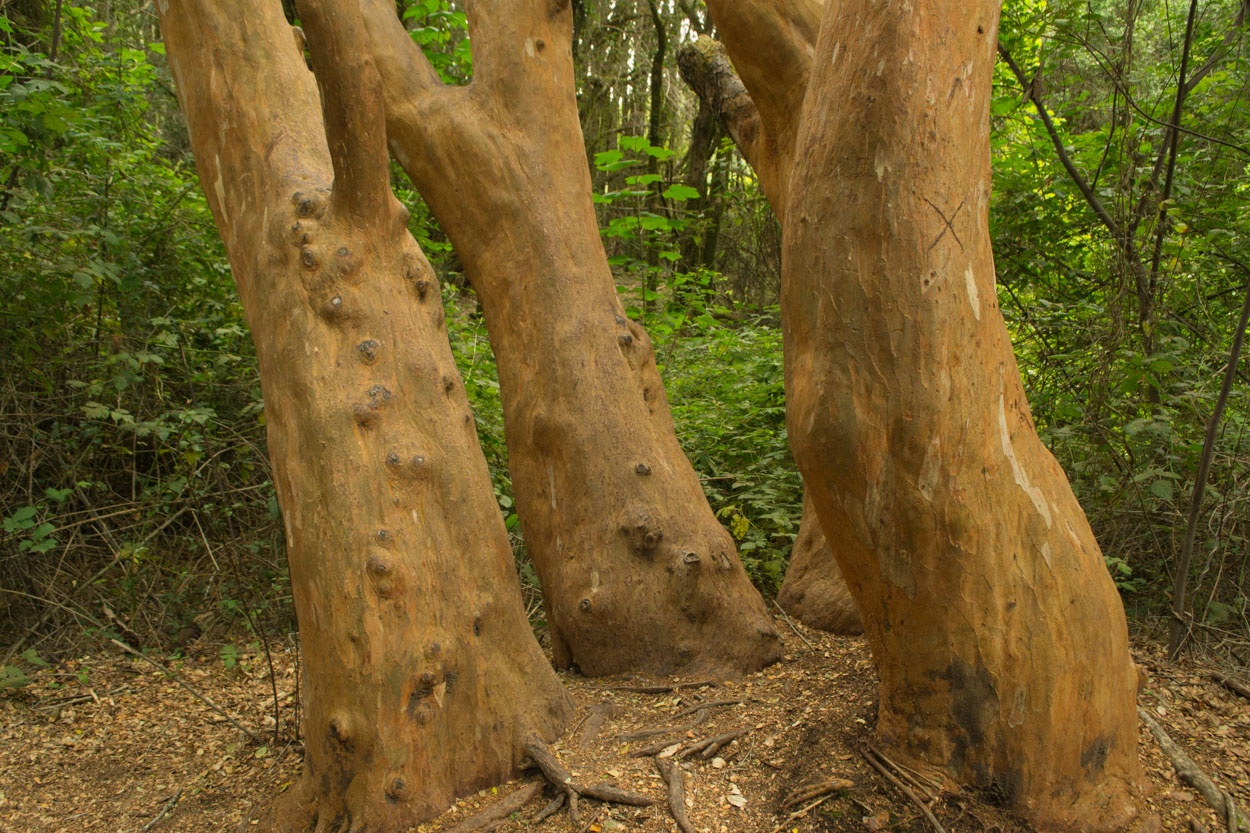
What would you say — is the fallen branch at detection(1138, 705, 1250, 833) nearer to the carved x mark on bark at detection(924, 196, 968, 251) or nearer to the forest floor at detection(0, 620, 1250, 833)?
the forest floor at detection(0, 620, 1250, 833)

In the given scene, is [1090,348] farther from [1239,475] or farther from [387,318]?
[387,318]

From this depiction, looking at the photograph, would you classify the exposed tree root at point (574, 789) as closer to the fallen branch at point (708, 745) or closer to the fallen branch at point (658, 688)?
the fallen branch at point (708, 745)

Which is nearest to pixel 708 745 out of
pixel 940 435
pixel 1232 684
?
pixel 940 435

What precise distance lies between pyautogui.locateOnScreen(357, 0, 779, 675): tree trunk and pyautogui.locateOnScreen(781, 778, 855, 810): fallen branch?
876mm

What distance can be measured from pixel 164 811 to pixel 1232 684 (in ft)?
12.8

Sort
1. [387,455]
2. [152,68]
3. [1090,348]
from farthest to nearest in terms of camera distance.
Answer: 1. [152,68]
2. [1090,348]
3. [387,455]

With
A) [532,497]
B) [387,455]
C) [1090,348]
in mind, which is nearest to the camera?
[387,455]

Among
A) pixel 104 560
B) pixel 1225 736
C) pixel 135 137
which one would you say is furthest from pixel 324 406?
pixel 135 137

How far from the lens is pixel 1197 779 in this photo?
2.56 metres

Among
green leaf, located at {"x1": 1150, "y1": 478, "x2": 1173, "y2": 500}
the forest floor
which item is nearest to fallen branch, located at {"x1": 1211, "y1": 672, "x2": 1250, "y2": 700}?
the forest floor

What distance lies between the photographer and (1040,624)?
2.23m

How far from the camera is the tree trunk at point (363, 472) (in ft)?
8.04

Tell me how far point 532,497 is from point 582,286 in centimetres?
91

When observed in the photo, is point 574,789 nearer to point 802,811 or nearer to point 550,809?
point 550,809
